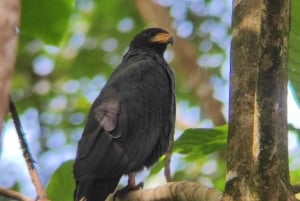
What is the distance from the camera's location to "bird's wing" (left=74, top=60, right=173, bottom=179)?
136 inches

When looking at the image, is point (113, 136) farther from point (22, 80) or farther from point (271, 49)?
point (22, 80)

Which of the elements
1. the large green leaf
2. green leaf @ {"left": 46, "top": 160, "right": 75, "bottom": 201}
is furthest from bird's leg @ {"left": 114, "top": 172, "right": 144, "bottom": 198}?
the large green leaf

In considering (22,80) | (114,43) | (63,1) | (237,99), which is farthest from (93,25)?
(237,99)

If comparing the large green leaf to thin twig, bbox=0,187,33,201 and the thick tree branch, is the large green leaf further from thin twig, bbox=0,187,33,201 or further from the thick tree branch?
thin twig, bbox=0,187,33,201

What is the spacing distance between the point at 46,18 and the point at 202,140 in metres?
0.84

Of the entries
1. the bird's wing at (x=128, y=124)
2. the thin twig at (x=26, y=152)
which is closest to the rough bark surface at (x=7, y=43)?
the thin twig at (x=26, y=152)

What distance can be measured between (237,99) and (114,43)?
24.6 ft

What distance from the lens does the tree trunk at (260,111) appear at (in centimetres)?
194

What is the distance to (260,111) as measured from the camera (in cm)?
197

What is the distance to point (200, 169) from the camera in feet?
25.6

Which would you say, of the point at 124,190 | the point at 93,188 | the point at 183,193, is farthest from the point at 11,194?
the point at 124,190

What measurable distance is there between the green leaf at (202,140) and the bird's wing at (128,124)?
477 millimetres

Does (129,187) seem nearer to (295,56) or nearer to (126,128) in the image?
(126,128)

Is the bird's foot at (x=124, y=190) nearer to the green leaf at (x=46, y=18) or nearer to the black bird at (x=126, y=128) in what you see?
the black bird at (x=126, y=128)
